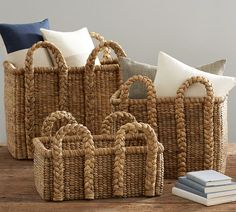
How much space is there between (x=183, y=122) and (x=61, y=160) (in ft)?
1.82

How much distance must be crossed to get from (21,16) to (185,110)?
1.72 m

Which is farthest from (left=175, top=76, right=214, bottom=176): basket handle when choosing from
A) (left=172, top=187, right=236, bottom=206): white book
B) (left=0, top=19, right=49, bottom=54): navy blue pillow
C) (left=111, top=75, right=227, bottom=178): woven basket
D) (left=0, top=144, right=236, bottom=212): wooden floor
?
(left=0, top=19, right=49, bottom=54): navy blue pillow

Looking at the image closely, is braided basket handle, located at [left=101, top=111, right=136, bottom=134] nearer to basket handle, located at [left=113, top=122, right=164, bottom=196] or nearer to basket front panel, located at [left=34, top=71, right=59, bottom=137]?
basket handle, located at [left=113, top=122, right=164, bottom=196]

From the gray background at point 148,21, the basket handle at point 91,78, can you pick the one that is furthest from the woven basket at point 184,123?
the gray background at point 148,21

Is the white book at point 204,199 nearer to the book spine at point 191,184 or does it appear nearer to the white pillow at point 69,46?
the book spine at point 191,184

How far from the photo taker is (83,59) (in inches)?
146

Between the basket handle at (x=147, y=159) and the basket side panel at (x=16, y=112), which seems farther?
the basket side panel at (x=16, y=112)

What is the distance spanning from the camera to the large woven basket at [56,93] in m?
3.59

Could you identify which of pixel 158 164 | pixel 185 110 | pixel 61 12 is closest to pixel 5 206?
pixel 158 164

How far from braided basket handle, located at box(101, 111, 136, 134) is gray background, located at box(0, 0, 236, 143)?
144 centimetres

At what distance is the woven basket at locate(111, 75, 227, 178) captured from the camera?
3.20 m

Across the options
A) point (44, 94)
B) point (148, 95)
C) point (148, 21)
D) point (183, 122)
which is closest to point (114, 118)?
point (148, 95)

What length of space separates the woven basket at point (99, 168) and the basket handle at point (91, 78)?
60 centimetres

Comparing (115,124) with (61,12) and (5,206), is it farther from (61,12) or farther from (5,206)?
(61,12)
